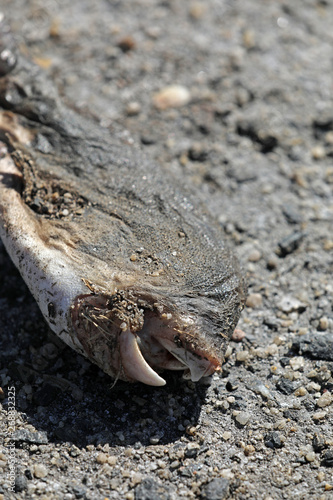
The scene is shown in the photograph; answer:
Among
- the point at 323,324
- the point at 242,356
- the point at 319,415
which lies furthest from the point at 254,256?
the point at 319,415

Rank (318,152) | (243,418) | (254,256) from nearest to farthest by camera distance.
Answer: (243,418) < (254,256) < (318,152)

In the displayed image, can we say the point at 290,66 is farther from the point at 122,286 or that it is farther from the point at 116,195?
the point at 122,286

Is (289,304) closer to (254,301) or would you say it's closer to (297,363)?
(254,301)

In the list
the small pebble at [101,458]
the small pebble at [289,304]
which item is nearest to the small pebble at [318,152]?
the small pebble at [289,304]

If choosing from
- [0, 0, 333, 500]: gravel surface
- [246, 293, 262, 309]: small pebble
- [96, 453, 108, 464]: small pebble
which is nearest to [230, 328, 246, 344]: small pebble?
[0, 0, 333, 500]: gravel surface

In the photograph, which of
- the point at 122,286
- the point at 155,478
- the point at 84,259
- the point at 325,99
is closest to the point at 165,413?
the point at 155,478

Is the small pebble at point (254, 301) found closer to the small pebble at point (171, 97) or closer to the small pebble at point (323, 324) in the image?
the small pebble at point (323, 324)
